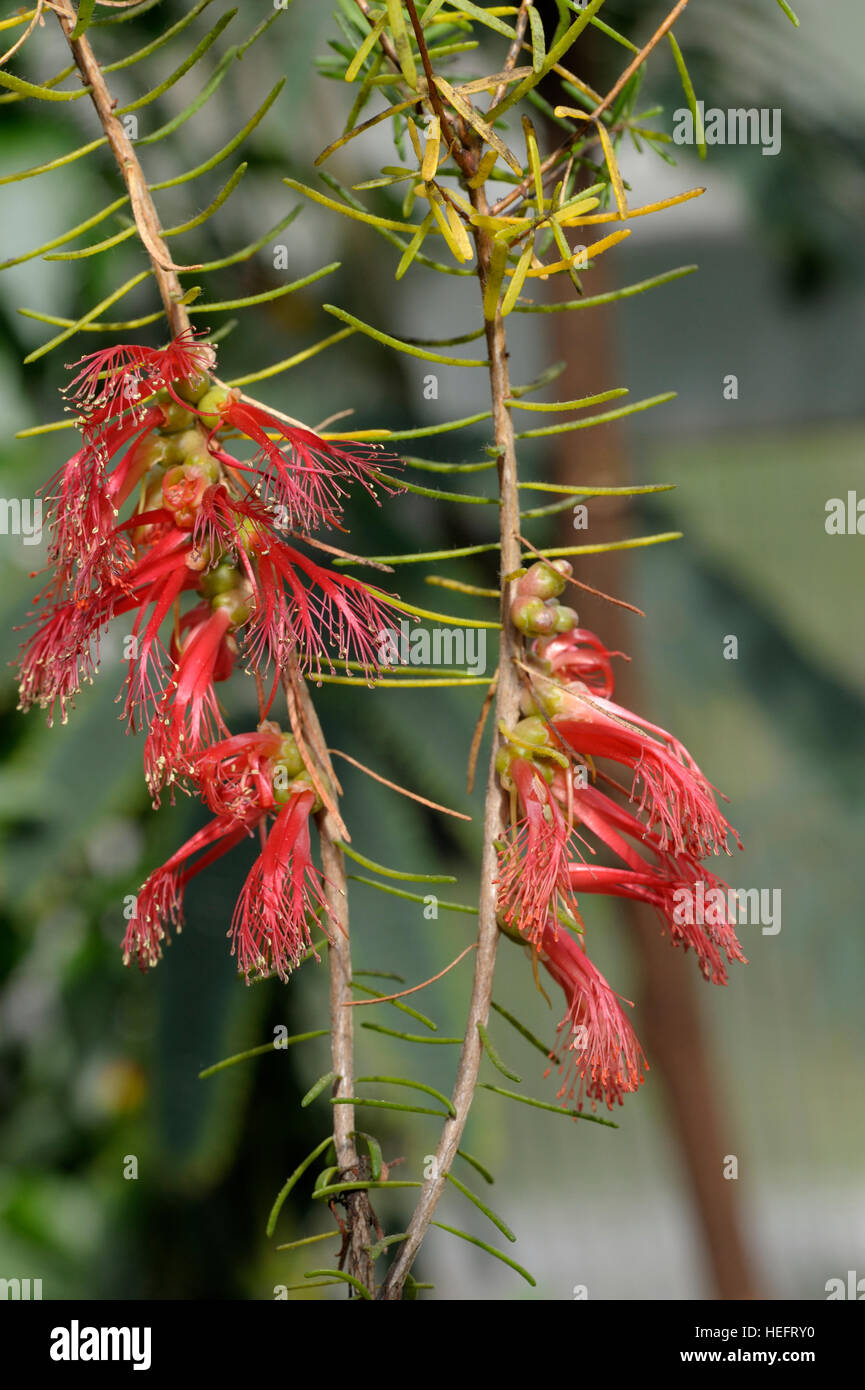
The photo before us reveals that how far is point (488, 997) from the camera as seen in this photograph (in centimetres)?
22

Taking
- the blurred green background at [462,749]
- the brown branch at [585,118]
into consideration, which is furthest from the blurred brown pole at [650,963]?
the brown branch at [585,118]

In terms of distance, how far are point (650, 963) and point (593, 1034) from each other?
0.90 m

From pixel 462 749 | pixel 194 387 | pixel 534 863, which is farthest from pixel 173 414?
pixel 462 749

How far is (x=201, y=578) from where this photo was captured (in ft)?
0.73

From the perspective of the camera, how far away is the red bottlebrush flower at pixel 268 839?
0.22m

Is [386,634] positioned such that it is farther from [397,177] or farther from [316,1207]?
[316,1207]

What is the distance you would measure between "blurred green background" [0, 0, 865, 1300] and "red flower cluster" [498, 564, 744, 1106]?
2.14 feet

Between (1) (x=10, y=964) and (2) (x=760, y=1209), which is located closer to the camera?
(1) (x=10, y=964)

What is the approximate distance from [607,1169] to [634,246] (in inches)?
43.3

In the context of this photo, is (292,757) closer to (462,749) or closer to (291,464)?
(291,464)

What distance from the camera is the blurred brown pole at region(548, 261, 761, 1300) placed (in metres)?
0.97

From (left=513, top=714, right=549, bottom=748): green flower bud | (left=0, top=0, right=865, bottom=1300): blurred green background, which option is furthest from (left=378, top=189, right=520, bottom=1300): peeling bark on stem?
(left=0, top=0, right=865, bottom=1300): blurred green background

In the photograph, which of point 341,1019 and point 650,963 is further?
point 650,963
